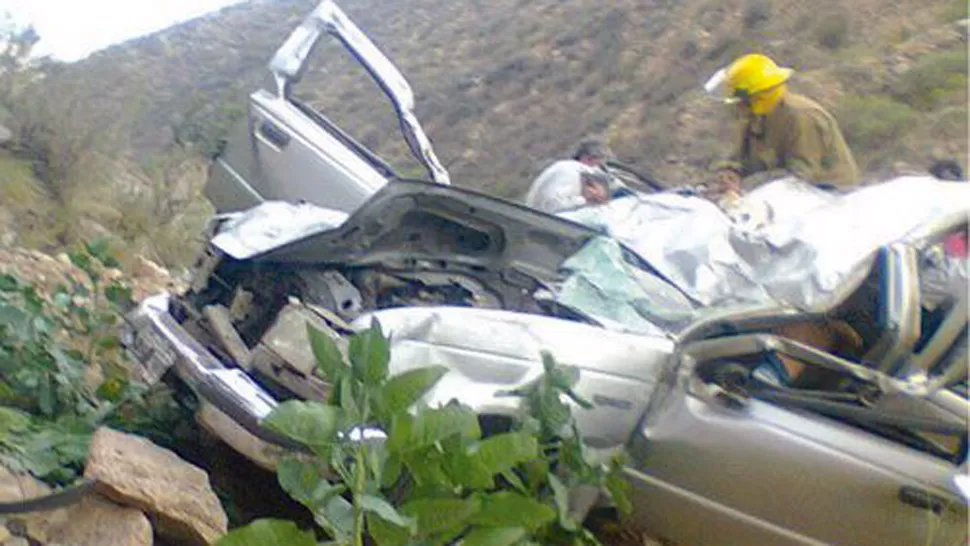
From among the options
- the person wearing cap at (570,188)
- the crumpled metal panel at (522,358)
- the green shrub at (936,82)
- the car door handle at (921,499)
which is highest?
the crumpled metal panel at (522,358)

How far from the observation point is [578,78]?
26312 mm

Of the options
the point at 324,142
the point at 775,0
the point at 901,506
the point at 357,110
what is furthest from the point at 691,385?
the point at 357,110

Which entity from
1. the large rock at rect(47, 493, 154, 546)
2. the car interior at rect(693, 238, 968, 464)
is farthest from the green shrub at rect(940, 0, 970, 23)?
the large rock at rect(47, 493, 154, 546)

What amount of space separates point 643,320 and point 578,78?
2093 cm

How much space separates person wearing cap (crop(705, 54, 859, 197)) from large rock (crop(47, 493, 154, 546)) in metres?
4.47

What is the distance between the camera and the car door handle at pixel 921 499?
13.8ft

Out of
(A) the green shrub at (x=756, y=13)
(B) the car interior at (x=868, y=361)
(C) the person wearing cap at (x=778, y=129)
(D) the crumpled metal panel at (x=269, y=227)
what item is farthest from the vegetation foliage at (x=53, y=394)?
(A) the green shrub at (x=756, y=13)

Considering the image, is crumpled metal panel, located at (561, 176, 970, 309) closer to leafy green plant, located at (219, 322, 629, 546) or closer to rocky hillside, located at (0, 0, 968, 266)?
leafy green plant, located at (219, 322, 629, 546)

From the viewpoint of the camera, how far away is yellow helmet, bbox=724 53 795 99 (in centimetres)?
835

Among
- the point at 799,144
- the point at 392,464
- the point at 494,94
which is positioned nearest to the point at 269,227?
the point at 392,464

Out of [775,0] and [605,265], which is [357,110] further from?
[605,265]

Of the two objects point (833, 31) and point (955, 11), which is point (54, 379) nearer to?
point (955, 11)

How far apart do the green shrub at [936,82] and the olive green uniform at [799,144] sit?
8417 millimetres

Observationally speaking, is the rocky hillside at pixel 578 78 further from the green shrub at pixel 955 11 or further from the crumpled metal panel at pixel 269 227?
the crumpled metal panel at pixel 269 227
